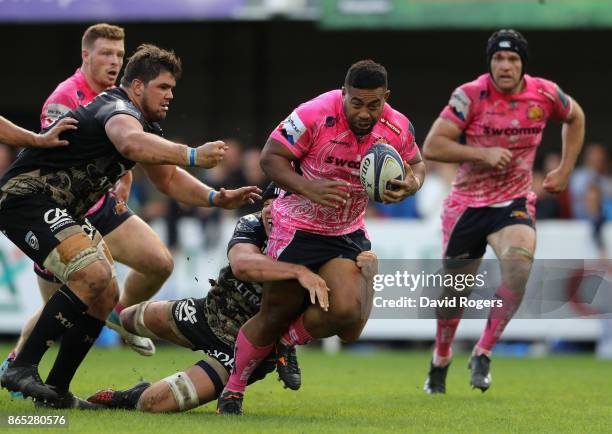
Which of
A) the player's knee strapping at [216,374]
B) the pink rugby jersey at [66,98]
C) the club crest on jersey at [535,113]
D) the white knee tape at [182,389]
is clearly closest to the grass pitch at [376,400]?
the white knee tape at [182,389]

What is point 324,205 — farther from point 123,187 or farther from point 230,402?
point 123,187

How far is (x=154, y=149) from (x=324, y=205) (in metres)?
1.07

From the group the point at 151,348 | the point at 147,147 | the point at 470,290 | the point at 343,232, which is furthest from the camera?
the point at 470,290

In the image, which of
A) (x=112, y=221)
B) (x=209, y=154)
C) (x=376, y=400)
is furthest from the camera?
(x=112, y=221)

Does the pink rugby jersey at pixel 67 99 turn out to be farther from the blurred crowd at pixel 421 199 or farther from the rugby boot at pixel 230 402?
the blurred crowd at pixel 421 199

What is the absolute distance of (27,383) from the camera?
7.55 metres

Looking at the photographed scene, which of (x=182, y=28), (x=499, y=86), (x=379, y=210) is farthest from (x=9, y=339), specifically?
(x=499, y=86)

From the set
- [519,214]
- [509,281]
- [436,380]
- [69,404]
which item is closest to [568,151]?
[519,214]

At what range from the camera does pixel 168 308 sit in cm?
803

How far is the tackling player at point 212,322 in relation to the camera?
24.7ft

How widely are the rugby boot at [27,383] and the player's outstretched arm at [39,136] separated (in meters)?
1.41

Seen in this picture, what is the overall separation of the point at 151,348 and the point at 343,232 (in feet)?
6.63

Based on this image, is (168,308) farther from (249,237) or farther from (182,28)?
(182,28)

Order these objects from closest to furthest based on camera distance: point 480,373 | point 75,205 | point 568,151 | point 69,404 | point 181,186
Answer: point 69,404 < point 75,205 < point 181,186 < point 480,373 < point 568,151
